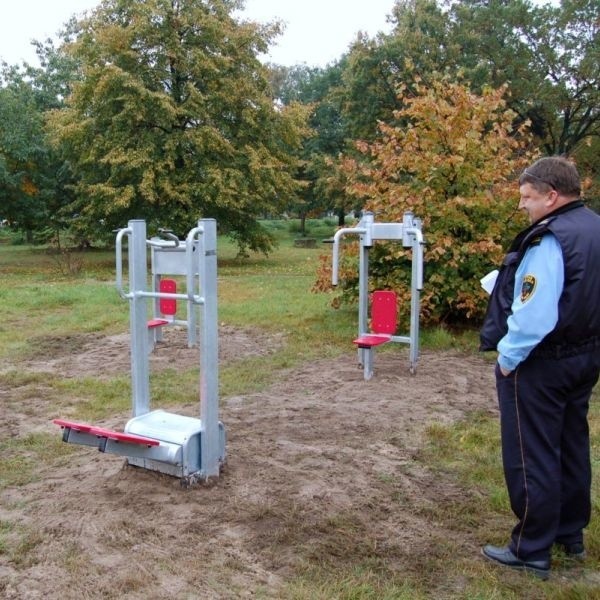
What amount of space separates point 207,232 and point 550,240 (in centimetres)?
170

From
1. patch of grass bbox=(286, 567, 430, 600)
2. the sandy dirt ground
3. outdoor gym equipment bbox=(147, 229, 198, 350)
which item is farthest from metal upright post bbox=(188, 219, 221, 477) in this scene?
outdoor gym equipment bbox=(147, 229, 198, 350)

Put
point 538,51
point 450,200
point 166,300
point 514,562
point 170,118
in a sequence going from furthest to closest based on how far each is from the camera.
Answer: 1. point 538,51
2. point 170,118
3. point 166,300
4. point 450,200
5. point 514,562

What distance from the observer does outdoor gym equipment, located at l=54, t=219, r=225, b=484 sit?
3.55 metres

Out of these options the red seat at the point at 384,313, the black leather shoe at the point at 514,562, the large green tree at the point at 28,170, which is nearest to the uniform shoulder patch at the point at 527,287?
the black leather shoe at the point at 514,562

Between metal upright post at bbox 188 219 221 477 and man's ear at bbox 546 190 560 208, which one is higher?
man's ear at bbox 546 190 560 208

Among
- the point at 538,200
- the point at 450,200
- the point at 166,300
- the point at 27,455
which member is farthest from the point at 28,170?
the point at 538,200

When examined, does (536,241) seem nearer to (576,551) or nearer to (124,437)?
(576,551)

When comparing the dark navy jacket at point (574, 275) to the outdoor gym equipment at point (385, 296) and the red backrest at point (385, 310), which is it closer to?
the outdoor gym equipment at point (385, 296)

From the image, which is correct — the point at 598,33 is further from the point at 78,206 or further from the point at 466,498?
the point at 466,498

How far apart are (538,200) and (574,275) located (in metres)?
0.36

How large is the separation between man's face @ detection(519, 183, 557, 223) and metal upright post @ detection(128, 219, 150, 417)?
2024 mm

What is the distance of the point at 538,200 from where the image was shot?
284 centimetres

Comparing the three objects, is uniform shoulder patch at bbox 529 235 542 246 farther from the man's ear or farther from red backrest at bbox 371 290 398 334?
red backrest at bbox 371 290 398 334

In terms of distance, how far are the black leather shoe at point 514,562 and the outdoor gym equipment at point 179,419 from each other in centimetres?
148
